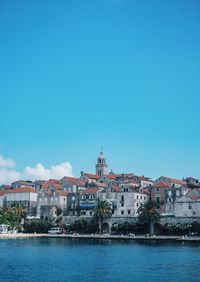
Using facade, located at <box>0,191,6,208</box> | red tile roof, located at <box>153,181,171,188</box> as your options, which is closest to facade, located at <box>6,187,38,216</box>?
facade, located at <box>0,191,6,208</box>

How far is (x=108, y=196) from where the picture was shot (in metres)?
120

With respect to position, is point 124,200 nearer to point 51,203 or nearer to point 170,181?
point 170,181

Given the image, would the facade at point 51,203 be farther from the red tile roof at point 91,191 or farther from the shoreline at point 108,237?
the shoreline at point 108,237

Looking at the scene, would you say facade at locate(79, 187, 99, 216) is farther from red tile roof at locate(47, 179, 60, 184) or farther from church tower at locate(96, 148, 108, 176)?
church tower at locate(96, 148, 108, 176)

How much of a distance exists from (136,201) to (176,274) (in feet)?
220

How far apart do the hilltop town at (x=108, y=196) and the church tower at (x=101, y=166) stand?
64.3ft

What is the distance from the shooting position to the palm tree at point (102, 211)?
111 metres

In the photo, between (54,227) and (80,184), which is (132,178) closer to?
(80,184)

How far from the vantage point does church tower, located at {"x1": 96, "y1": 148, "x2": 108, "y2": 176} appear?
17000 cm

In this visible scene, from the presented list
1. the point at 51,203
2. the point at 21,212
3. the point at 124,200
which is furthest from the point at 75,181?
the point at 124,200

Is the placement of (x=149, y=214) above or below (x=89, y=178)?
below

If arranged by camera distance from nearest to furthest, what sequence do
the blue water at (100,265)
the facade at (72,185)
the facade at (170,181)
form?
the blue water at (100,265)
the facade at (170,181)
the facade at (72,185)

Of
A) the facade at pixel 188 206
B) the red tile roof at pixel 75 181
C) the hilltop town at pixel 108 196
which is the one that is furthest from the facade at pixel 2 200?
the facade at pixel 188 206

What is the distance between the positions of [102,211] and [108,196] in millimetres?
9686
